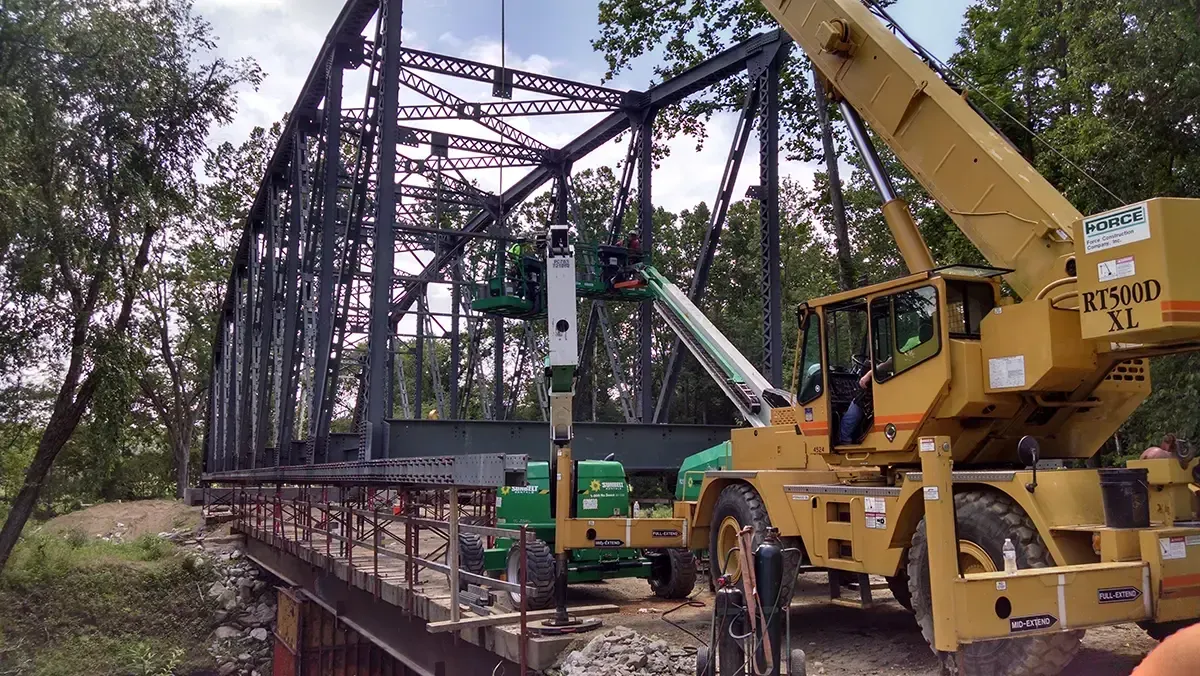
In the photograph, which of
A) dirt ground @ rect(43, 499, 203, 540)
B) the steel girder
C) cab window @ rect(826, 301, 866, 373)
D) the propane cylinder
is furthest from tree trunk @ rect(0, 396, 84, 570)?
the propane cylinder

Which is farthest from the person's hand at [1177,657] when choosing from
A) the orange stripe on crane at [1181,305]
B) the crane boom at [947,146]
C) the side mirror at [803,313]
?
the side mirror at [803,313]

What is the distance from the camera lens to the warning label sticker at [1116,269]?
6381 millimetres

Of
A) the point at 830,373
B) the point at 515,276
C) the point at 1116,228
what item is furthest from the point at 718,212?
the point at 1116,228

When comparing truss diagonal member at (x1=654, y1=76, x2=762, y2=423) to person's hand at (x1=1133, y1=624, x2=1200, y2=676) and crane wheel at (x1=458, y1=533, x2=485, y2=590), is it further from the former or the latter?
person's hand at (x1=1133, y1=624, x2=1200, y2=676)

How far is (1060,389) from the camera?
7457 millimetres

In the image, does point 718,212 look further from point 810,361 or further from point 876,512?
point 876,512

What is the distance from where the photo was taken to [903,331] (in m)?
8.21

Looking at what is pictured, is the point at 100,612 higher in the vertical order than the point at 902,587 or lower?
lower

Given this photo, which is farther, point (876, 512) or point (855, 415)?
point (855, 415)

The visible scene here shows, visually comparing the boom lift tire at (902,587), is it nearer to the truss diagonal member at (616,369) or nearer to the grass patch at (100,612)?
the truss diagonal member at (616,369)

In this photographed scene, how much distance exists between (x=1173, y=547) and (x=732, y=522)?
436 cm

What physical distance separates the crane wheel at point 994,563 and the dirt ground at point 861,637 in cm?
86

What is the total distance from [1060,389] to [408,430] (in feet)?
30.6

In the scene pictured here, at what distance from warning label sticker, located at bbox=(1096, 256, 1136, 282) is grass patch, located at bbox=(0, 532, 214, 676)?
65.0 feet
